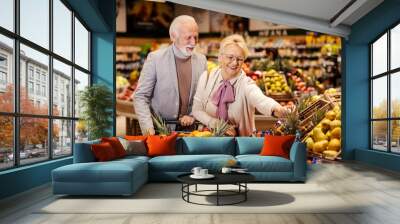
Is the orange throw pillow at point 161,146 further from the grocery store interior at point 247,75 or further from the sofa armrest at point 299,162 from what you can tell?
the sofa armrest at point 299,162

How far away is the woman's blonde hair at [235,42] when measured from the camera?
390 inches

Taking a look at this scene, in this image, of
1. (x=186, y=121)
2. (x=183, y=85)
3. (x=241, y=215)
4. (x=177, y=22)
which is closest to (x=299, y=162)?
(x=241, y=215)

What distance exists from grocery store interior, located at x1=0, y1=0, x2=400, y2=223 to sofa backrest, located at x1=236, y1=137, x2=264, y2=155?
0.99m

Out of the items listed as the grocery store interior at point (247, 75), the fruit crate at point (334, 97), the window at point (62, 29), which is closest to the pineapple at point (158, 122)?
the grocery store interior at point (247, 75)

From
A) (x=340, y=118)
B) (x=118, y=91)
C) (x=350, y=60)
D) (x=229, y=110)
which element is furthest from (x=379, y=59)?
(x=118, y=91)

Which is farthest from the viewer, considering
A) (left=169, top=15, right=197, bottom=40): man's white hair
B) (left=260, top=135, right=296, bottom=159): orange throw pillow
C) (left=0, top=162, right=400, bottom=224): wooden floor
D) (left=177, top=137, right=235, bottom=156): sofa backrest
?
(left=169, top=15, right=197, bottom=40): man's white hair

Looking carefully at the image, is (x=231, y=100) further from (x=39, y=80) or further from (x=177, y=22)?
(x=39, y=80)

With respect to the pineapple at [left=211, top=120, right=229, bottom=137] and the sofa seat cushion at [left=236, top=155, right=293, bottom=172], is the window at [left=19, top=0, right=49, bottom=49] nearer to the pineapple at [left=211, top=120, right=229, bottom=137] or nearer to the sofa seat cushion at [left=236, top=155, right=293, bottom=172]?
the sofa seat cushion at [left=236, top=155, right=293, bottom=172]

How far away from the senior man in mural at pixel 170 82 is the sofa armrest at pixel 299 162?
3613 millimetres

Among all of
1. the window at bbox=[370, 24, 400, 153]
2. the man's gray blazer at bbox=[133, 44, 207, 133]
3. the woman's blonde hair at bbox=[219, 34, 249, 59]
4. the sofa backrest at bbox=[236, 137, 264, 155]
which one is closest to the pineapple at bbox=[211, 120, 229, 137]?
the man's gray blazer at bbox=[133, 44, 207, 133]

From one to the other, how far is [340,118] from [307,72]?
4.86 feet

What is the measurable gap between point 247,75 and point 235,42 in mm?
913

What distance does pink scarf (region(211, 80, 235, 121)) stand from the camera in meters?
9.34

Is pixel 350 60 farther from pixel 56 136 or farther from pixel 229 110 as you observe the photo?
pixel 56 136
